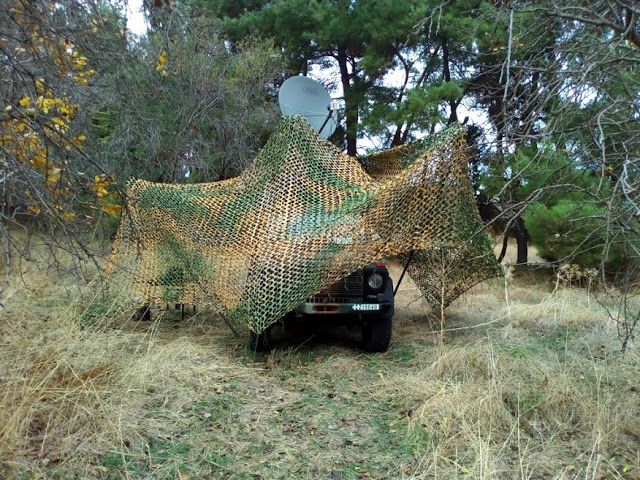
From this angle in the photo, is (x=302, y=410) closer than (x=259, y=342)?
Yes

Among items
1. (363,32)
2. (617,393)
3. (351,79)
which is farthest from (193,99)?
(617,393)

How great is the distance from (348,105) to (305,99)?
4602 mm

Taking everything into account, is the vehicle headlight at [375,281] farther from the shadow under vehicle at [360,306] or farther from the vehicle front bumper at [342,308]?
the vehicle front bumper at [342,308]

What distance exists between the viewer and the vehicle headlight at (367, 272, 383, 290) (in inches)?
215

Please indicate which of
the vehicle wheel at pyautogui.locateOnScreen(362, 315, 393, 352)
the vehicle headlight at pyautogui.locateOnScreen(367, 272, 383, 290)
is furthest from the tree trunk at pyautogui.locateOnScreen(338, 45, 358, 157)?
the vehicle wheel at pyautogui.locateOnScreen(362, 315, 393, 352)

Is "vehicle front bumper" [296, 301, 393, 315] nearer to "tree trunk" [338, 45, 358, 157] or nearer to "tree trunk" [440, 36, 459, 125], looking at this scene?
"tree trunk" [440, 36, 459, 125]

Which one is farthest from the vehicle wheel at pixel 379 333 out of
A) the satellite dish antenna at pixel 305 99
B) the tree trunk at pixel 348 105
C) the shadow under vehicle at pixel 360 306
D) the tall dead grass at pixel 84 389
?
the tree trunk at pixel 348 105

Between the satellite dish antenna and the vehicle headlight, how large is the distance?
301 centimetres

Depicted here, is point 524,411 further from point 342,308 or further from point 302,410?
point 342,308

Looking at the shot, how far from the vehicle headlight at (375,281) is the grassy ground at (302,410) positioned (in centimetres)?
75

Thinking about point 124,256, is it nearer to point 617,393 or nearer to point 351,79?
point 617,393

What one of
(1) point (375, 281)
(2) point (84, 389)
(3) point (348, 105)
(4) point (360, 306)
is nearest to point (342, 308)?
(4) point (360, 306)

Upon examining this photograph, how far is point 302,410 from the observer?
412 centimetres

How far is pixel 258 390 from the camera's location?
176 inches
